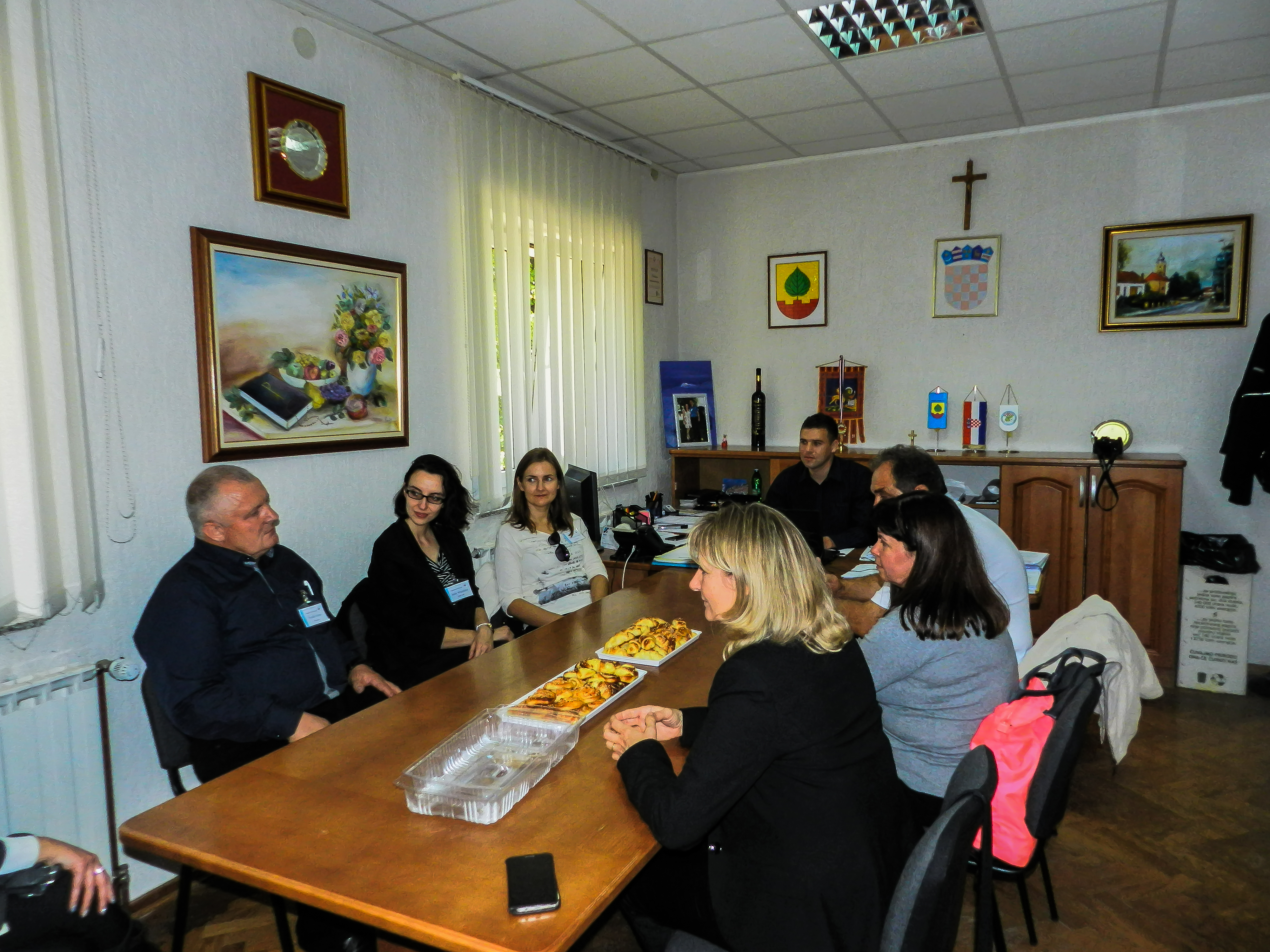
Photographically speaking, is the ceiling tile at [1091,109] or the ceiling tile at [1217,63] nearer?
the ceiling tile at [1217,63]

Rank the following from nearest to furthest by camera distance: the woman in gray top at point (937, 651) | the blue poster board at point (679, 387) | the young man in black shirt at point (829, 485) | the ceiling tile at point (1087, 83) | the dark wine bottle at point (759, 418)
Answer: the woman in gray top at point (937, 651) < the ceiling tile at point (1087, 83) < the young man in black shirt at point (829, 485) < the dark wine bottle at point (759, 418) < the blue poster board at point (679, 387)

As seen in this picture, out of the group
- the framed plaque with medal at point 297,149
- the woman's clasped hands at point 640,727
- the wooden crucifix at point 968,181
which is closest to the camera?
Result: the woman's clasped hands at point 640,727

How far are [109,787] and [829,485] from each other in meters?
3.42

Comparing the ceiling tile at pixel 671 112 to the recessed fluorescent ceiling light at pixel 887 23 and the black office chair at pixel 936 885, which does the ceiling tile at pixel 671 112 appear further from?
the black office chair at pixel 936 885

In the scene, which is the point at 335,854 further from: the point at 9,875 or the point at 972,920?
the point at 972,920

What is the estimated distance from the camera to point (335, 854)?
54.1 inches

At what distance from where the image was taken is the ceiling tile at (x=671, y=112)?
13.1ft

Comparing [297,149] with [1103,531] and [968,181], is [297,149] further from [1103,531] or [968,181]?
[1103,531]

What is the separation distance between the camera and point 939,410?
4.88 meters

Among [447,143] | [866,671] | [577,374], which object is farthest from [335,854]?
[577,374]

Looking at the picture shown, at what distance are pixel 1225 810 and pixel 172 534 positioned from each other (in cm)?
379

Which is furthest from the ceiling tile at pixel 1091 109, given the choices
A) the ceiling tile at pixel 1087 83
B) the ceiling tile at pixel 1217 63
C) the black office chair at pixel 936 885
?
the black office chair at pixel 936 885

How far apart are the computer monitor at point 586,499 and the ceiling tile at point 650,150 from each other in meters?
2.20

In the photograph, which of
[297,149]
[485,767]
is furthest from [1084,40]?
[485,767]
